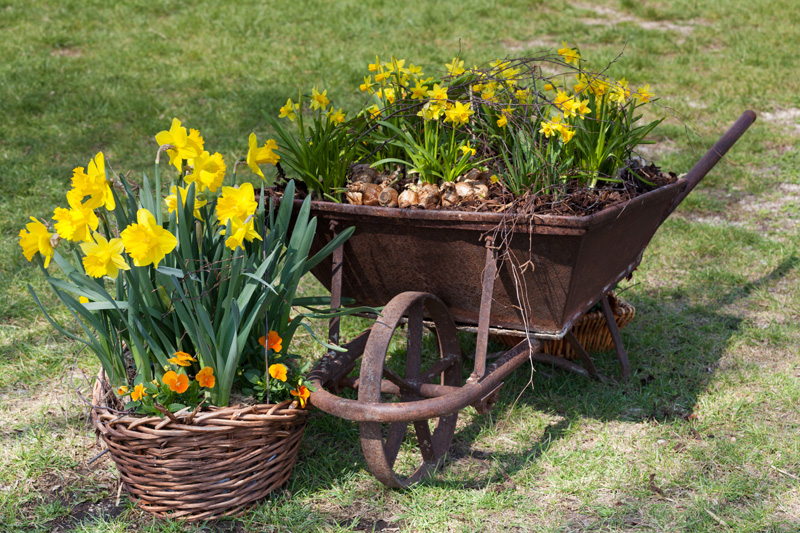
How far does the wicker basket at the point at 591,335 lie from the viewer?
2.74m

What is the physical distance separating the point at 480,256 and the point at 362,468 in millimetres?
782

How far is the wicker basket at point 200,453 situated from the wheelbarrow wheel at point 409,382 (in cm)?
23

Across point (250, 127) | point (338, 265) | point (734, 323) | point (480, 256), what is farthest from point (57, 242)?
point (250, 127)

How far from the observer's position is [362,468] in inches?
88.9

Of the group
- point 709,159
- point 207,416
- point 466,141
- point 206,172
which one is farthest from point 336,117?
point 709,159

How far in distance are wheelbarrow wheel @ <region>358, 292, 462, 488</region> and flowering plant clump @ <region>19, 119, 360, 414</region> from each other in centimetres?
20

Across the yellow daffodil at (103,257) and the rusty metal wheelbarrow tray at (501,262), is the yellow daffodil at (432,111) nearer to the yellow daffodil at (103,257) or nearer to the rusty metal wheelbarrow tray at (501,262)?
the rusty metal wheelbarrow tray at (501,262)

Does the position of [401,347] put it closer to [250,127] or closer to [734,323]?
[734,323]

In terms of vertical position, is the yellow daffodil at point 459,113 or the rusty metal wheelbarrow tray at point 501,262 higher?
the yellow daffodil at point 459,113

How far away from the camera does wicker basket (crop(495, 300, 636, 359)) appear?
2.74 metres

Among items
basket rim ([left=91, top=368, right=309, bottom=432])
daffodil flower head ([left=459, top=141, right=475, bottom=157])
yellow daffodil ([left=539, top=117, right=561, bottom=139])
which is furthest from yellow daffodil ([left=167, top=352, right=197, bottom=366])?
yellow daffodil ([left=539, top=117, right=561, bottom=139])

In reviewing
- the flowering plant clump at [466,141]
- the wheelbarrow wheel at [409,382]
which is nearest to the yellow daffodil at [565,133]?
the flowering plant clump at [466,141]

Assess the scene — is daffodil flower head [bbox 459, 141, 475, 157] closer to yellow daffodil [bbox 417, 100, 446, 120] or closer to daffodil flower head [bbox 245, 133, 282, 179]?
yellow daffodil [bbox 417, 100, 446, 120]

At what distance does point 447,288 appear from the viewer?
7.02ft
